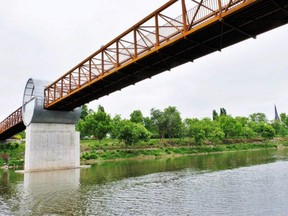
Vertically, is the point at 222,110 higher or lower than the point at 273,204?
higher

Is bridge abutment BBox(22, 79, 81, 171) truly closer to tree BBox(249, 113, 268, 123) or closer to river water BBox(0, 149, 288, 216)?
river water BBox(0, 149, 288, 216)

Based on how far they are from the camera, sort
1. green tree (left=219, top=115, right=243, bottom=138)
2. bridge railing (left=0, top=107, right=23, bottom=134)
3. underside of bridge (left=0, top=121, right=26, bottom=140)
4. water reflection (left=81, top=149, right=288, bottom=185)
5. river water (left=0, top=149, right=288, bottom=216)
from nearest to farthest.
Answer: river water (left=0, top=149, right=288, bottom=216)
water reflection (left=81, top=149, right=288, bottom=185)
bridge railing (left=0, top=107, right=23, bottom=134)
underside of bridge (left=0, top=121, right=26, bottom=140)
green tree (left=219, top=115, right=243, bottom=138)

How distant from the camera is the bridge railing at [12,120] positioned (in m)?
54.0

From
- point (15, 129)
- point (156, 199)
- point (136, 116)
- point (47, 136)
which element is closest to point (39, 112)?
point (47, 136)

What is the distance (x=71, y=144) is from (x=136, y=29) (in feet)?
95.9

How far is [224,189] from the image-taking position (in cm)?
2184

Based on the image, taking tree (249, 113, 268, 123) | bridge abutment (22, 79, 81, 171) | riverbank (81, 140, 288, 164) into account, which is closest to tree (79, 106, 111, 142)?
riverbank (81, 140, 288, 164)

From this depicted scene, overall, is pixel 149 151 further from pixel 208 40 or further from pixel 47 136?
pixel 208 40

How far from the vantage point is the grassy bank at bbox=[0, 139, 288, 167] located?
6331 centimetres

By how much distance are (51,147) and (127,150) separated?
3231cm

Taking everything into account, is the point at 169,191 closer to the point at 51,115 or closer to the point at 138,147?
the point at 51,115

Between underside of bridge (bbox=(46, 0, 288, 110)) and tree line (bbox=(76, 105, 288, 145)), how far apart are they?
44817 millimetres

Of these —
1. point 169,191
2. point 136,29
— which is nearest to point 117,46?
point 136,29

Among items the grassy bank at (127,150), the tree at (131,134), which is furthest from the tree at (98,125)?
the tree at (131,134)
